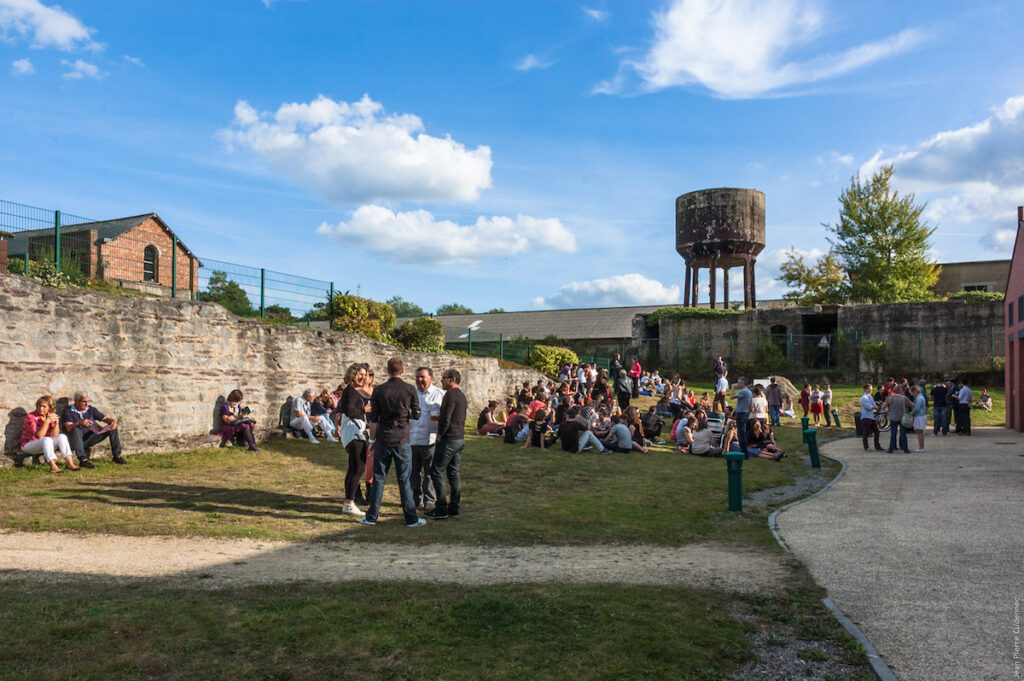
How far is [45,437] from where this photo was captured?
976 cm

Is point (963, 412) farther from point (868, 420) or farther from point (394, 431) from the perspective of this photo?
point (394, 431)

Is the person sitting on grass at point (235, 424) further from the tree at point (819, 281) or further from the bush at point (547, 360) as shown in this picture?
the tree at point (819, 281)

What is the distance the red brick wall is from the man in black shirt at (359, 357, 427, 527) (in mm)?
8508

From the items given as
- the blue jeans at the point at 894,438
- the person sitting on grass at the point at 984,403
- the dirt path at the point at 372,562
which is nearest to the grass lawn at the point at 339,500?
the dirt path at the point at 372,562

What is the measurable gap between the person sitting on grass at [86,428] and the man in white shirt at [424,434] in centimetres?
523

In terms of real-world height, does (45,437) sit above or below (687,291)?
below

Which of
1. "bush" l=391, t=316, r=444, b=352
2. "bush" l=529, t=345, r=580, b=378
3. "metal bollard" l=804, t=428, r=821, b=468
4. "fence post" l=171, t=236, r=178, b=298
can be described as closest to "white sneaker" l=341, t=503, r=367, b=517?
"fence post" l=171, t=236, r=178, b=298

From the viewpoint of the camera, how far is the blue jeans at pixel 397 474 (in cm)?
734

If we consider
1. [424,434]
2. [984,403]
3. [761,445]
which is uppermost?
[424,434]

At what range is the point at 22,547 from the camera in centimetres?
614

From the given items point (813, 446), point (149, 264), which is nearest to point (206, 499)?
point (149, 264)

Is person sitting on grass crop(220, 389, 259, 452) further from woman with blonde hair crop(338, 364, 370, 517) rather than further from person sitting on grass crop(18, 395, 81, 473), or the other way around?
woman with blonde hair crop(338, 364, 370, 517)

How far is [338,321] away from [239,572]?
1297cm

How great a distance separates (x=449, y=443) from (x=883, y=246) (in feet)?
121
